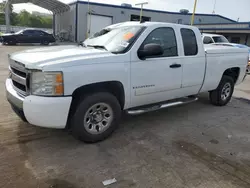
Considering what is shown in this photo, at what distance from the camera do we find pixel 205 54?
5.12m

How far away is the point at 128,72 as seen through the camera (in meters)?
3.80

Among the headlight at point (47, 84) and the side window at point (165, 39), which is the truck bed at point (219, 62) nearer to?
the side window at point (165, 39)

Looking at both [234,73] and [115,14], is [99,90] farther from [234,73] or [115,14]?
[115,14]

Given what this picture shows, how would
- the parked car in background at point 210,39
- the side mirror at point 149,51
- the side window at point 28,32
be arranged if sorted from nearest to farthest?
1. the side mirror at point 149,51
2. the parked car in background at point 210,39
3. the side window at point 28,32

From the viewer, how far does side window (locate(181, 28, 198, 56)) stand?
4.72 metres

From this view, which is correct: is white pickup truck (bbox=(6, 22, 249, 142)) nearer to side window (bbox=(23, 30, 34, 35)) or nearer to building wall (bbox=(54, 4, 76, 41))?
side window (bbox=(23, 30, 34, 35))

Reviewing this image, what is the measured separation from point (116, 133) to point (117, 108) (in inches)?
23.7

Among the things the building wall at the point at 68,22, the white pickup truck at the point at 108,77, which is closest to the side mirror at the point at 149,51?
the white pickup truck at the point at 108,77

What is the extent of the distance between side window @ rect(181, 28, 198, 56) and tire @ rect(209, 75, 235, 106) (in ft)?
5.21

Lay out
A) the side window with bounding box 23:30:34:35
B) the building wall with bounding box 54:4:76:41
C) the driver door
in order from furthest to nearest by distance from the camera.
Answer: the building wall with bounding box 54:4:76:41 → the side window with bounding box 23:30:34:35 → the driver door

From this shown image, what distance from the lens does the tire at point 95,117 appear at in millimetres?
3484

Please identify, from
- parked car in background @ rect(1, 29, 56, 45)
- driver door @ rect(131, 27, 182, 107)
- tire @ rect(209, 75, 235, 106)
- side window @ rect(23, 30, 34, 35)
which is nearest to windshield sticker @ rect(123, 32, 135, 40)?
driver door @ rect(131, 27, 182, 107)

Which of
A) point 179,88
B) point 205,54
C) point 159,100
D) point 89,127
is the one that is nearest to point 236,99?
point 205,54

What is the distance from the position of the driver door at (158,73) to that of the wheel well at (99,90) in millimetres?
218
